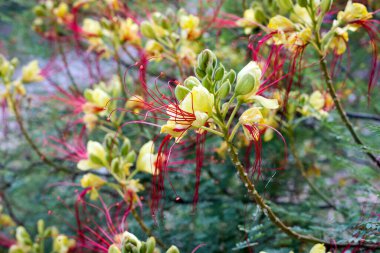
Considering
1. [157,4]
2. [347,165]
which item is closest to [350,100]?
[157,4]

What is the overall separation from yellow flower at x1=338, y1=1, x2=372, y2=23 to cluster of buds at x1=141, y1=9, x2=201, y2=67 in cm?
60

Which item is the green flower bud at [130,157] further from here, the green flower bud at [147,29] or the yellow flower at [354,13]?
the yellow flower at [354,13]

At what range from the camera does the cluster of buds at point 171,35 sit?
5.31 ft

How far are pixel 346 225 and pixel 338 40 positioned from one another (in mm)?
454

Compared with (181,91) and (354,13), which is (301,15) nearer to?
(354,13)

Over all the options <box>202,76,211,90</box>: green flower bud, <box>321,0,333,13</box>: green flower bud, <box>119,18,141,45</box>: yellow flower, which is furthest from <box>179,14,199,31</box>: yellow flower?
<box>202,76,211,90</box>: green flower bud

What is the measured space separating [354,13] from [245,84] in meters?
0.38

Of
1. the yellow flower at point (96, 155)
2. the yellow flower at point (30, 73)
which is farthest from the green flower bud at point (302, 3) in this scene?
the yellow flower at point (30, 73)

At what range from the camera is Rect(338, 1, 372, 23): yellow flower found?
114 centimetres

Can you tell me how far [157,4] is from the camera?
247 centimetres

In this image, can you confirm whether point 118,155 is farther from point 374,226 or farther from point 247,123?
point 374,226

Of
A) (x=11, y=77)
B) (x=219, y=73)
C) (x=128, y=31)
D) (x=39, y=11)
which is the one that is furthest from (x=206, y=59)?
(x=39, y=11)

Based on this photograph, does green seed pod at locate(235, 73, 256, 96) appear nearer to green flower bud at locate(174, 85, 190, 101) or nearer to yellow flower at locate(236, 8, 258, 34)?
green flower bud at locate(174, 85, 190, 101)

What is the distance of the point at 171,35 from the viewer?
1.64 m
